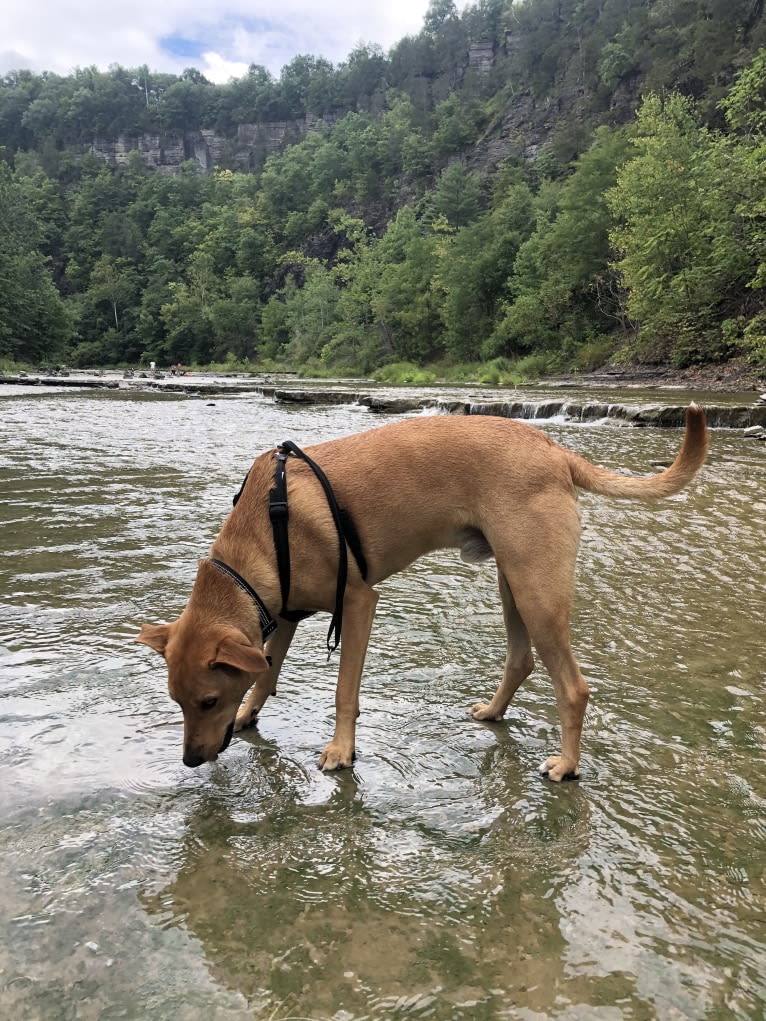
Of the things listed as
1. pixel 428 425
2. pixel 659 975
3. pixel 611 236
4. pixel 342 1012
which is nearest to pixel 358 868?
pixel 342 1012

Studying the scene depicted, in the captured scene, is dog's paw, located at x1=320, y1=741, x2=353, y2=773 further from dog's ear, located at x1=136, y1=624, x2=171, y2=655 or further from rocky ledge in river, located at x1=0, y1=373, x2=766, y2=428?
rocky ledge in river, located at x1=0, y1=373, x2=766, y2=428

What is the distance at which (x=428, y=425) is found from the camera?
353 centimetres

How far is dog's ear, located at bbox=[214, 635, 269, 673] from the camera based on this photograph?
271 centimetres

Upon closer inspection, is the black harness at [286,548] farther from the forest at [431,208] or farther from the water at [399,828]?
the forest at [431,208]

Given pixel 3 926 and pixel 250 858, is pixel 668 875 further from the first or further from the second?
pixel 3 926

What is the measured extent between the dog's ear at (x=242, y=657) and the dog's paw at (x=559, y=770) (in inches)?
52.6

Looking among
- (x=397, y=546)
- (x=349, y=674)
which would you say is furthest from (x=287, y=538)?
(x=349, y=674)

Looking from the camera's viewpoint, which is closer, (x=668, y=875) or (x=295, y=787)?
(x=668, y=875)

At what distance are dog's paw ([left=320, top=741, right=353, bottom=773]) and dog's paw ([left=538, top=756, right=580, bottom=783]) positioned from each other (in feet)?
2.86

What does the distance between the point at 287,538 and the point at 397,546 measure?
1.87ft

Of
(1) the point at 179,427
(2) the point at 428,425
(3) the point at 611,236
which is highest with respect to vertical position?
(3) the point at 611,236

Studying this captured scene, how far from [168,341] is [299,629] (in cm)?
12060

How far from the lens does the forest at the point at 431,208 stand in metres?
39.2

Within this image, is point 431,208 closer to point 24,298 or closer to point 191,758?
point 24,298
